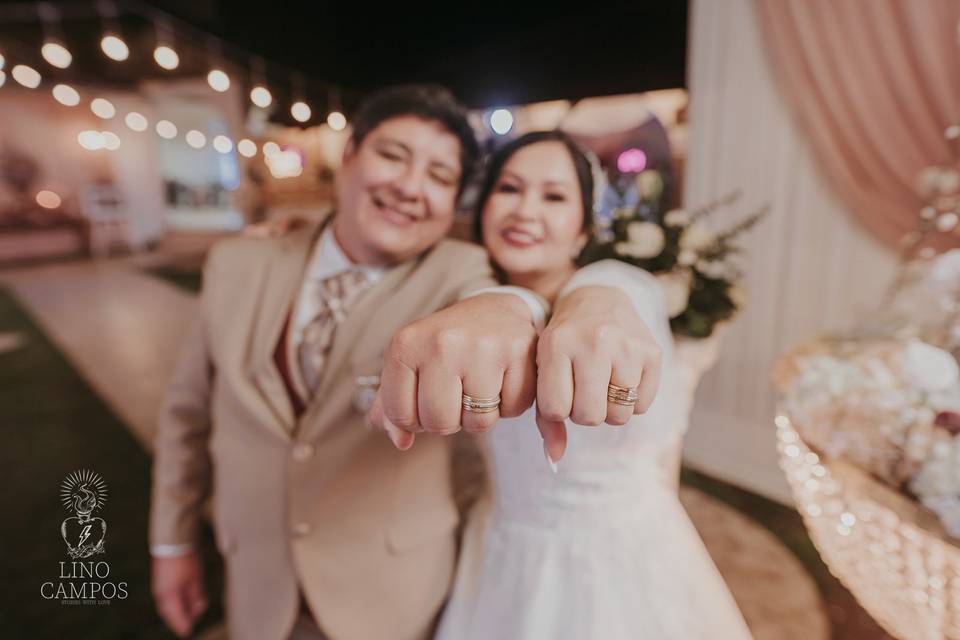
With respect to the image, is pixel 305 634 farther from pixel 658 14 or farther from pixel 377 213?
pixel 658 14

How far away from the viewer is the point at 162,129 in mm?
5699

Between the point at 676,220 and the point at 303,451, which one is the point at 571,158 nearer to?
the point at 676,220

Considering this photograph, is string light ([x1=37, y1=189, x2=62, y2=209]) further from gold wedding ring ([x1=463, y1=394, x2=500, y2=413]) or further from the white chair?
gold wedding ring ([x1=463, y1=394, x2=500, y2=413])

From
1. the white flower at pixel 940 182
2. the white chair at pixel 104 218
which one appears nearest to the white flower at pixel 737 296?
the white flower at pixel 940 182

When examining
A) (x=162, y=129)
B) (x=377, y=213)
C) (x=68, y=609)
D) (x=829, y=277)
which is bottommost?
(x=68, y=609)

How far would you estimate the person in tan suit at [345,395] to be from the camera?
94cm

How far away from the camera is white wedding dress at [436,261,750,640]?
0.83 meters

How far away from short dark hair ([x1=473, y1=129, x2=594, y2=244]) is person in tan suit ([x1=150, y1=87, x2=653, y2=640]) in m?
0.07

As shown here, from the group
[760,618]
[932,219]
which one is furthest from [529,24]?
[760,618]

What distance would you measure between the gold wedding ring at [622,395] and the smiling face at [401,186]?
0.60m

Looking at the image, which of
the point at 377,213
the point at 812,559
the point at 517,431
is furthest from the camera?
the point at 812,559

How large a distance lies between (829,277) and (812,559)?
130 cm

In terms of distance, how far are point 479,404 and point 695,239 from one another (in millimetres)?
1207

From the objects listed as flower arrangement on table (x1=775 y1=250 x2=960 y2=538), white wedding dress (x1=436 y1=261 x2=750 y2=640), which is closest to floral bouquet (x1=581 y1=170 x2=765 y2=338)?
flower arrangement on table (x1=775 y1=250 x2=960 y2=538)
